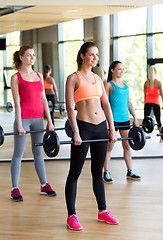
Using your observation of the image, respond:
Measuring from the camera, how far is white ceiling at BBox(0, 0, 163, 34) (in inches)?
211

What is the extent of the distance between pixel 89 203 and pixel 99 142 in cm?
88

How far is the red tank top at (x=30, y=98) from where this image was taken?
3.56 meters

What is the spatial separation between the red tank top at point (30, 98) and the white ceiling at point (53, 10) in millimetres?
2075

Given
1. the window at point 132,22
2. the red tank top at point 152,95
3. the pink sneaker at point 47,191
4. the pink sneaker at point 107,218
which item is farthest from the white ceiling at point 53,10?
the pink sneaker at point 107,218

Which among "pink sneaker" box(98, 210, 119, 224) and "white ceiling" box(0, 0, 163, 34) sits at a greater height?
"white ceiling" box(0, 0, 163, 34)

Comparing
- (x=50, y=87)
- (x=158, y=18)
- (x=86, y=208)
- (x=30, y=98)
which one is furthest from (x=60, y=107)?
(x=158, y=18)

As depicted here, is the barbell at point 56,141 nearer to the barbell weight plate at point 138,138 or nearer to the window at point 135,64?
the barbell weight plate at point 138,138

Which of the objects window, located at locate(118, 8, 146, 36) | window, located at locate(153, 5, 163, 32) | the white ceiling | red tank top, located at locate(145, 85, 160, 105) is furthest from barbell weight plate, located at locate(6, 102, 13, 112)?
window, located at locate(153, 5, 163, 32)

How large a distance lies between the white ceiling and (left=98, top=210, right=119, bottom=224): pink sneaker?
3.23 meters

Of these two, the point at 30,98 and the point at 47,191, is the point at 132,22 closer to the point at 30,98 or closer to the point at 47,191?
the point at 30,98

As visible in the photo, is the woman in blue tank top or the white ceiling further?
the white ceiling

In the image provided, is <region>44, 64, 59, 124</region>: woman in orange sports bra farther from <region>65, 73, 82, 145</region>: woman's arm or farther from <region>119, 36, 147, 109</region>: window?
<region>65, 73, 82, 145</region>: woman's arm

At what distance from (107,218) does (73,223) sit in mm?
281

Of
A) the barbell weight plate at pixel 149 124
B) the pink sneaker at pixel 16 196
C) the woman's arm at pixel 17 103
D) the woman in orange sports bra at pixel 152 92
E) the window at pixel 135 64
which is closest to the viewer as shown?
the woman's arm at pixel 17 103
